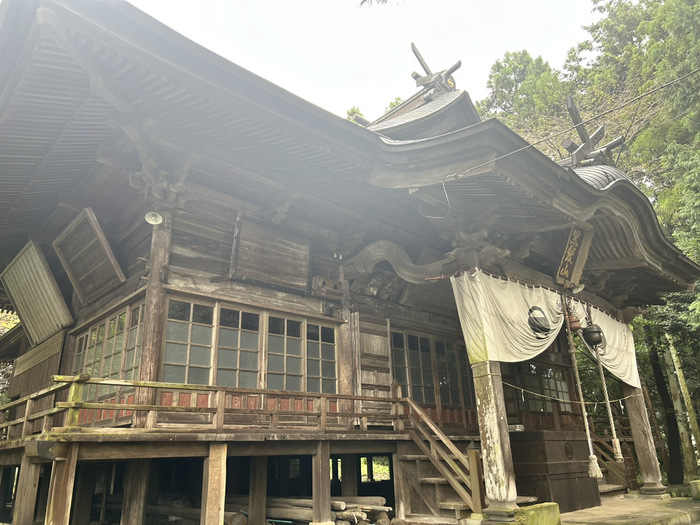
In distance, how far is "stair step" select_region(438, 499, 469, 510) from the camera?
6180 mm

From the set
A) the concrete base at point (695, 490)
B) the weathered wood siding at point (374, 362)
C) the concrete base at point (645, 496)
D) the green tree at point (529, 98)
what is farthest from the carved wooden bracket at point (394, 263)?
the green tree at point (529, 98)

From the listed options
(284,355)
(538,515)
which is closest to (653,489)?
(538,515)

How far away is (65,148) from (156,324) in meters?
2.56

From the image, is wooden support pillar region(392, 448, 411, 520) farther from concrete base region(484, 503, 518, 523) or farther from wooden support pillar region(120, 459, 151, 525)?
wooden support pillar region(120, 459, 151, 525)

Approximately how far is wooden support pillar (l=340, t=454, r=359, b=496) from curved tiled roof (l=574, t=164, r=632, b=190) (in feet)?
19.8

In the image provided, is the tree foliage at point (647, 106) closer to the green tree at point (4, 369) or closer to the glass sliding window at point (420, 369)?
the glass sliding window at point (420, 369)

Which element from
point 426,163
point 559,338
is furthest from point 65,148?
point 559,338

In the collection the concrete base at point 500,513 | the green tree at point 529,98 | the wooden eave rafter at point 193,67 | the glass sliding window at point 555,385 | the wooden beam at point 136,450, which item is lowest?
the concrete base at point 500,513

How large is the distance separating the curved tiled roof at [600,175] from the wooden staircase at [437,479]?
4874 mm

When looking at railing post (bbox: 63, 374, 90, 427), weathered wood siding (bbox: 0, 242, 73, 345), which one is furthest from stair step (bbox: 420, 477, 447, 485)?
weathered wood siding (bbox: 0, 242, 73, 345)

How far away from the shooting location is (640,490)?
10031 mm

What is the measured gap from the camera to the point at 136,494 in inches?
241

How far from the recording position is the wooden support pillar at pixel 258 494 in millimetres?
6500

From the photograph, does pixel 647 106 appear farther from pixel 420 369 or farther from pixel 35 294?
pixel 35 294
